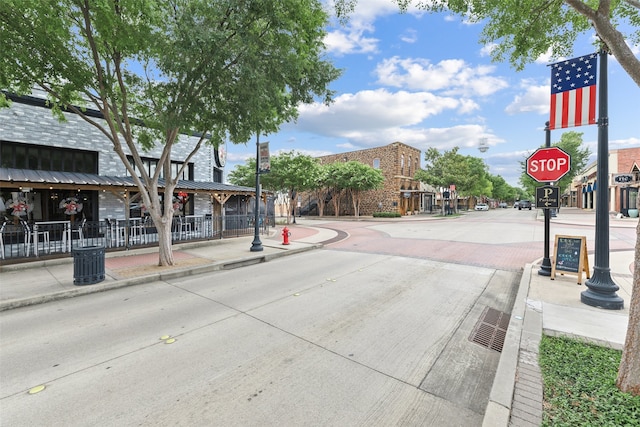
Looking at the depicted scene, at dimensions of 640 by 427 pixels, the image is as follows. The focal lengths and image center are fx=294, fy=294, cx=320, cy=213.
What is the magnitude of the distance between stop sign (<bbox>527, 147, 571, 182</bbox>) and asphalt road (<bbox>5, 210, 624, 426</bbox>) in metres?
2.98

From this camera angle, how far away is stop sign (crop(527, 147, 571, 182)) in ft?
23.5

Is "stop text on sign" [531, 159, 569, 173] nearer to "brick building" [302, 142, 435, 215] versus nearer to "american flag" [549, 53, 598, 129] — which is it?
"american flag" [549, 53, 598, 129]

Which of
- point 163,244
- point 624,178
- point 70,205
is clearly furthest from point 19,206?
point 624,178

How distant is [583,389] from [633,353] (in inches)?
22.9

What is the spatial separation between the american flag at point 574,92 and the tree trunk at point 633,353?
4303 mm

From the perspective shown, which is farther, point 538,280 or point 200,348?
point 538,280

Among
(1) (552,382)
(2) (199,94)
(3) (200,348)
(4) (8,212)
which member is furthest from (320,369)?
(4) (8,212)

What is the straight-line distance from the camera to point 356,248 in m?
13.1

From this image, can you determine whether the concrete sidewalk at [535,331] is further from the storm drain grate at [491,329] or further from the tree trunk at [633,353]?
the tree trunk at [633,353]

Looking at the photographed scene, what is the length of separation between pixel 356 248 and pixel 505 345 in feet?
30.0

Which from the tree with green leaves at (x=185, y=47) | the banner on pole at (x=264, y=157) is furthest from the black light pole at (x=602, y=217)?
the banner on pole at (x=264, y=157)

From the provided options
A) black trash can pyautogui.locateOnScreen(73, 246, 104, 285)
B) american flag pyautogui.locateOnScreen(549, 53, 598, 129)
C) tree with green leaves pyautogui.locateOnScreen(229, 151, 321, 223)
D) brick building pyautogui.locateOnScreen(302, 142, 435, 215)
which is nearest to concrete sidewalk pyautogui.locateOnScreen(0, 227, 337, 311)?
black trash can pyautogui.locateOnScreen(73, 246, 104, 285)

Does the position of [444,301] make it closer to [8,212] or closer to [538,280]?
[538,280]

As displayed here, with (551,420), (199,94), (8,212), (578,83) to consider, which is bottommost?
(551,420)
